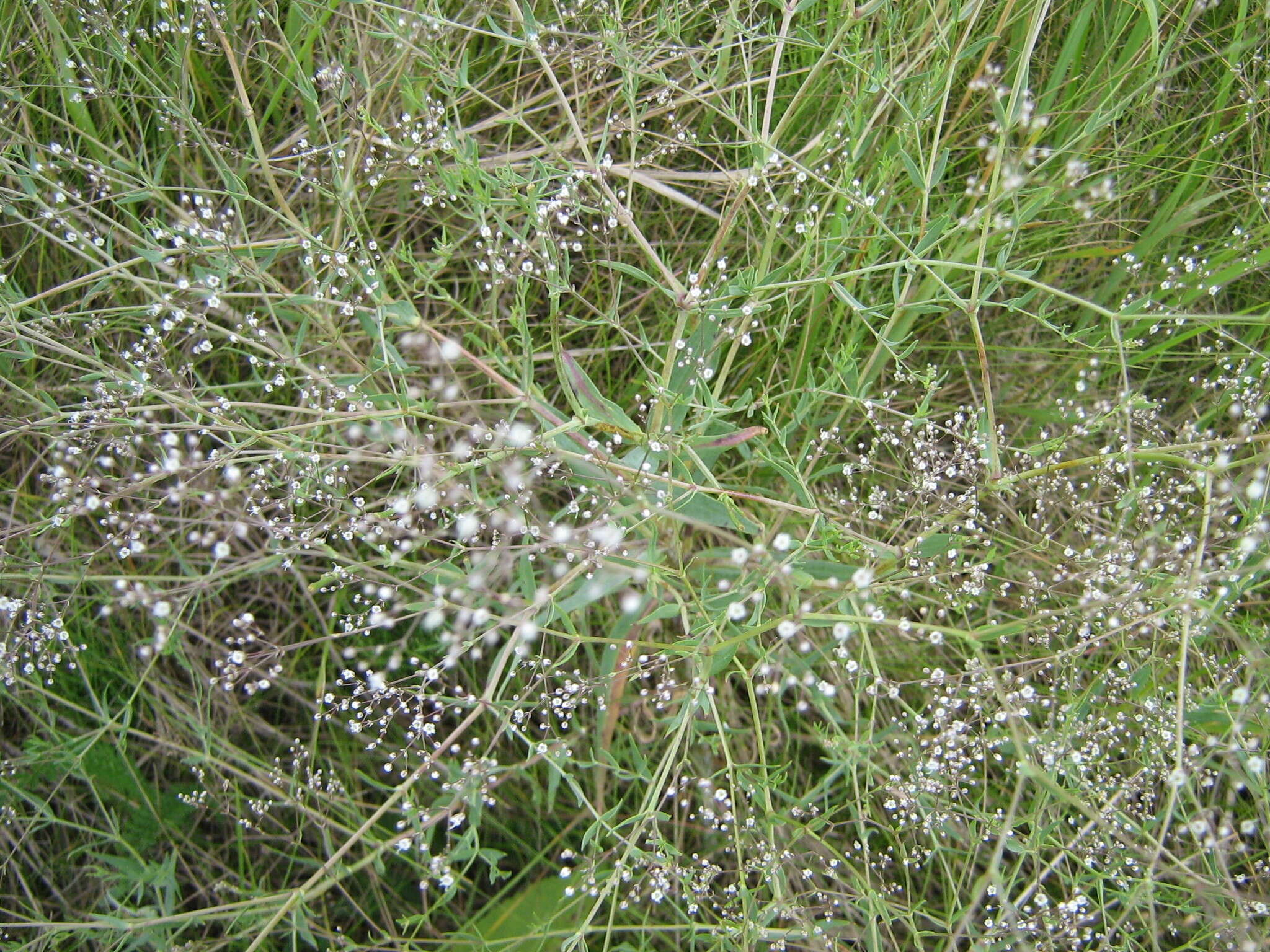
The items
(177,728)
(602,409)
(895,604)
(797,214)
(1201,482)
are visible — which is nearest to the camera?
(1201,482)

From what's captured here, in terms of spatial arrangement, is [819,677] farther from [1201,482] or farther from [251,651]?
[251,651]

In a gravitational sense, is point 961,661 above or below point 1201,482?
below

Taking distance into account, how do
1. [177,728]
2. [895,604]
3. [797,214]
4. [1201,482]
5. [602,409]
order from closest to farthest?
[1201,482] → [602,409] → [895,604] → [797,214] → [177,728]

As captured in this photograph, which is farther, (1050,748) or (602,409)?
(602,409)

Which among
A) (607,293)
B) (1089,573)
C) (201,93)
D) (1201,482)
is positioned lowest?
(1089,573)

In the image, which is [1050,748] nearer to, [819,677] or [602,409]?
[819,677]

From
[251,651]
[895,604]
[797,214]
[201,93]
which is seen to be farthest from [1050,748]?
[201,93]

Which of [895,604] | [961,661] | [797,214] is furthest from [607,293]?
[961,661]
